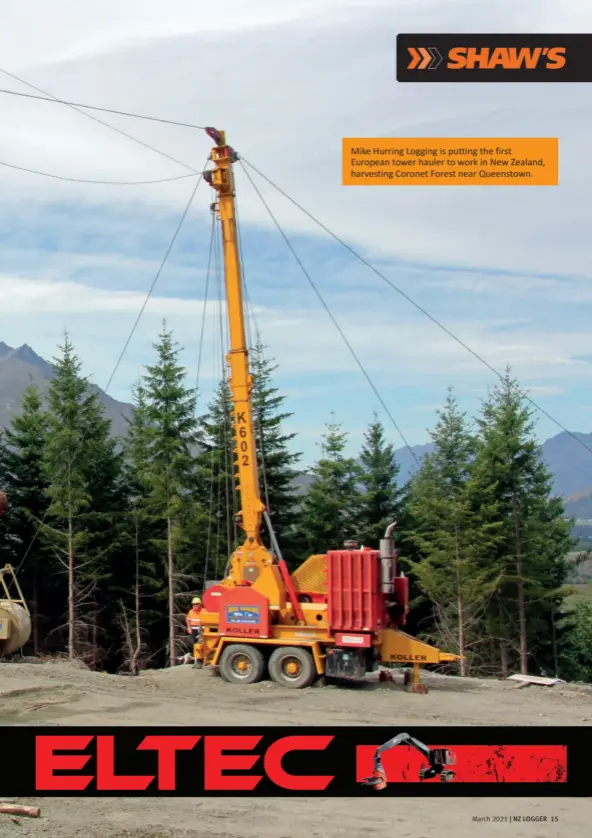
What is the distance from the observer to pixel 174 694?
19.6 metres

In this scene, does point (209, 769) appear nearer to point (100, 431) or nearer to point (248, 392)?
point (248, 392)

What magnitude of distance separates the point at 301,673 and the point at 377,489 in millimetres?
23644

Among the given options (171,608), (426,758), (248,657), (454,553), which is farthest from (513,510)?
(426,758)

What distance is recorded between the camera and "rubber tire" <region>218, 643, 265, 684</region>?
67.8 ft

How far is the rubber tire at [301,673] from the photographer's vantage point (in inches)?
798

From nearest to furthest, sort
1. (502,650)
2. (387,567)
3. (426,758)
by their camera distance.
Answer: (426,758), (387,567), (502,650)

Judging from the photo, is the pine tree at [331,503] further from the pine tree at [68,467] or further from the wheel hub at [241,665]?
the wheel hub at [241,665]

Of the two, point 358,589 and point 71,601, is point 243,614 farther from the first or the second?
point 71,601

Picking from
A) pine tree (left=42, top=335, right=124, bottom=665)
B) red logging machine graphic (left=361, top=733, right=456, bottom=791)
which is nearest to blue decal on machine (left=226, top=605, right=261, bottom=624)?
red logging machine graphic (left=361, top=733, right=456, bottom=791)

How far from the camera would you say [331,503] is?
139 feet

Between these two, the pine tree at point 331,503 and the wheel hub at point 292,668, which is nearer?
the wheel hub at point 292,668

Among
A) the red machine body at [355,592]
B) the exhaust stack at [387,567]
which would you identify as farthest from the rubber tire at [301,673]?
the exhaust stack at [387,567]

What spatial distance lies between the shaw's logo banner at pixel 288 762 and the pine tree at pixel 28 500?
32.9 m

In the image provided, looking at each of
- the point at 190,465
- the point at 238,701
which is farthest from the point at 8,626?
the point at 190,465
